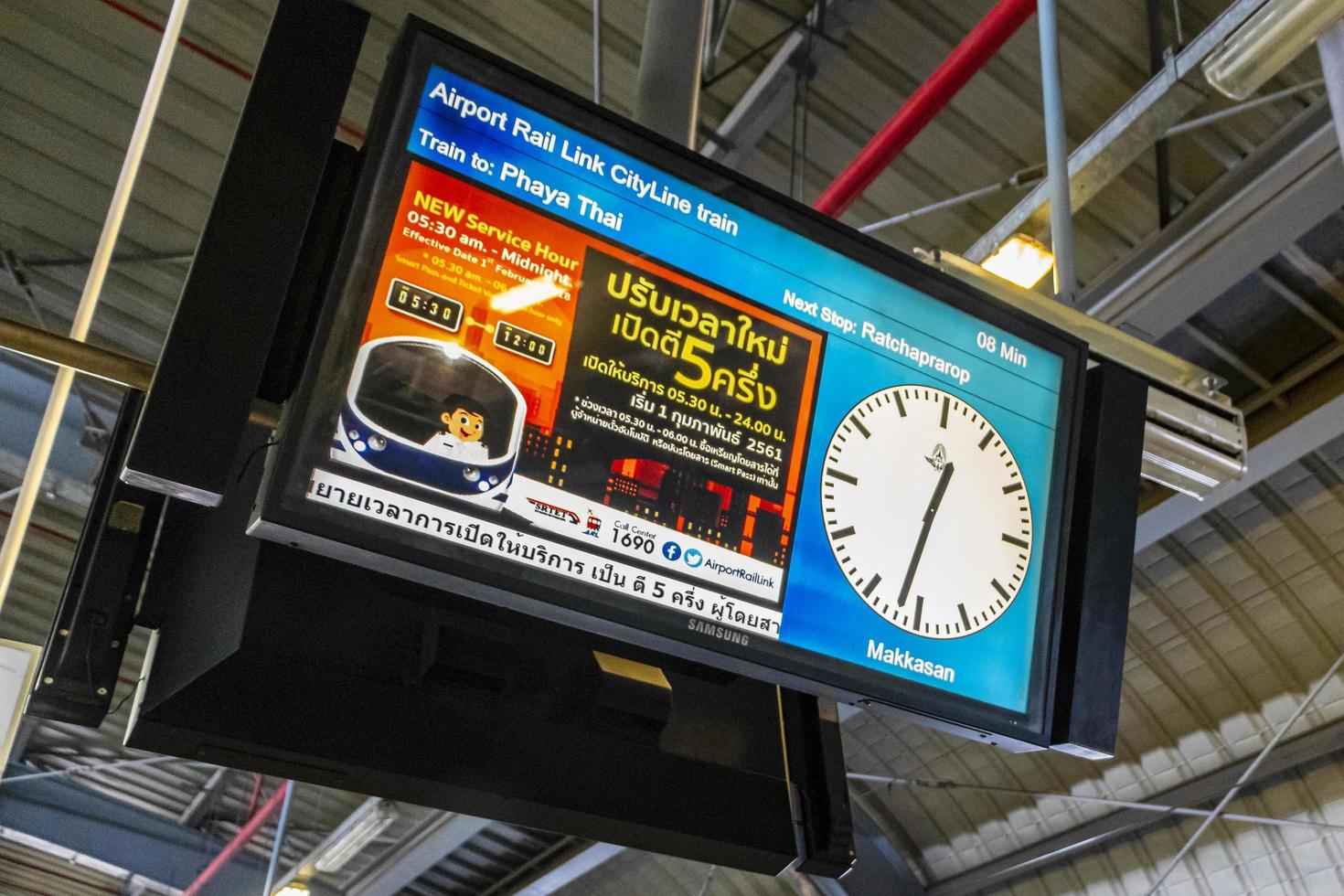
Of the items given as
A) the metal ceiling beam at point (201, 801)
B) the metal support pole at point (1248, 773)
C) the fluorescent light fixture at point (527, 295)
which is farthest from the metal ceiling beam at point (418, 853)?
the fluorescent light fixture at point (527, 295)

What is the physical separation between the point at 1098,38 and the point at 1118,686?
4.72 m

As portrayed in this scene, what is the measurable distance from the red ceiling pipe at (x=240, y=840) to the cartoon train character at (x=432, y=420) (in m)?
12.6

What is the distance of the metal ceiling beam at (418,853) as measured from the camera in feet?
43.9

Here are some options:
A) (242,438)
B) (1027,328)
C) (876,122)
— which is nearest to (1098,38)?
(876,122)

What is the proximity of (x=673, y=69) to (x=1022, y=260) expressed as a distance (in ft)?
7.81

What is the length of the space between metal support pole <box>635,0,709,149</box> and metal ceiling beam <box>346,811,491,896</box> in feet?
32.2

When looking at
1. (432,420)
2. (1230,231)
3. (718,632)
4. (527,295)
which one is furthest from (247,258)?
(1230,231)

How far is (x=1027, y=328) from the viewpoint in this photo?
326 cm

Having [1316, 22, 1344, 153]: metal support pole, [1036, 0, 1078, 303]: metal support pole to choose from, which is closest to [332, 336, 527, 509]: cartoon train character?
[1316, 22, 1344, 153]: metal support pole

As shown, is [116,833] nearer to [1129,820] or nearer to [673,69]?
[1129,820]

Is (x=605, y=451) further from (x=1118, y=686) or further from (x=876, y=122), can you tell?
(x=876, y=122)

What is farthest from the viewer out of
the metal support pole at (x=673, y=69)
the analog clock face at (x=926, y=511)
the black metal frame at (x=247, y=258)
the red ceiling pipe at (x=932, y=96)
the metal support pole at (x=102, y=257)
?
the red ceiling pipe at (x=932, y=96)

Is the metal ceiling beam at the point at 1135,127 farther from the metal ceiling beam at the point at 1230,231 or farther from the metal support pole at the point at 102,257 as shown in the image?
the metal support pole at the point at 102,257

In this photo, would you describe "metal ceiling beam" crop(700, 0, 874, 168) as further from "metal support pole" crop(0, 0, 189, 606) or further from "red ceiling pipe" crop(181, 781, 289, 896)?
"red ceiling pipe" crop(181, 781, 289, 896)
